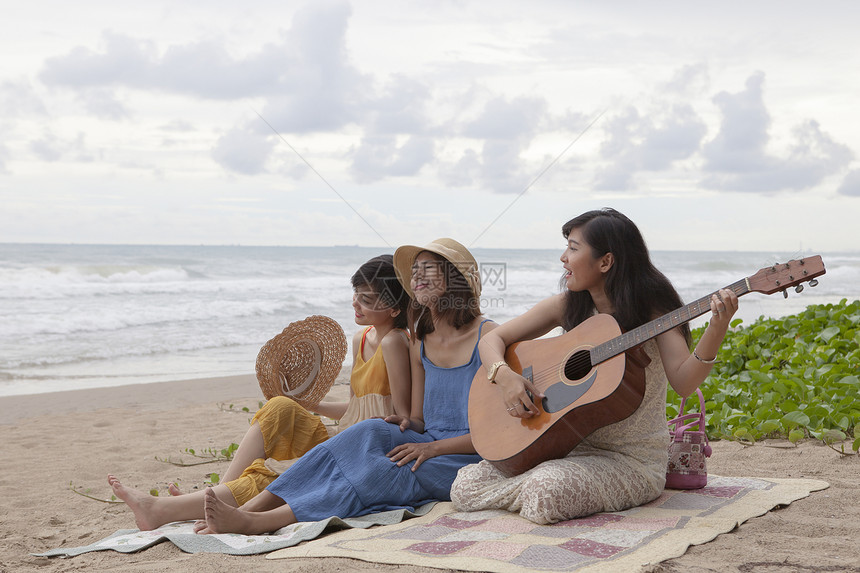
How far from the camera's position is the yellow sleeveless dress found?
361cm

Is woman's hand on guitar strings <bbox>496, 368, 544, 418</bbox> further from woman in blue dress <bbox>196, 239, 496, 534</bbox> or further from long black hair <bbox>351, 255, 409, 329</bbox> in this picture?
long black hair <bbox>351, 255, 409, 329</bbox>

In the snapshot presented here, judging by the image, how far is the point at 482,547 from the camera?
2.73 m

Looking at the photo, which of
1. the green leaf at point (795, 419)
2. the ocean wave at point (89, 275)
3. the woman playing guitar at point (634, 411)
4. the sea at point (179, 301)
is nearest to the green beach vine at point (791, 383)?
the green leaf at point (795, 419)

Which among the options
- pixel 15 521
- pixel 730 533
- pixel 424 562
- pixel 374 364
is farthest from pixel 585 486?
pixel 15 521

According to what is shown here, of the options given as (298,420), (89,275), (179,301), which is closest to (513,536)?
(298,420)

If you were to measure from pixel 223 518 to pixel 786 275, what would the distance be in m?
2.52

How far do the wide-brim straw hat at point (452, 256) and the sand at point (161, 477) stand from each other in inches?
62.2

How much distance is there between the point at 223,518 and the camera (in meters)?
3.16

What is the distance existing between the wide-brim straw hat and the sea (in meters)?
1.40

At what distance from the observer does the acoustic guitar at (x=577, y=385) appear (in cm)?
286

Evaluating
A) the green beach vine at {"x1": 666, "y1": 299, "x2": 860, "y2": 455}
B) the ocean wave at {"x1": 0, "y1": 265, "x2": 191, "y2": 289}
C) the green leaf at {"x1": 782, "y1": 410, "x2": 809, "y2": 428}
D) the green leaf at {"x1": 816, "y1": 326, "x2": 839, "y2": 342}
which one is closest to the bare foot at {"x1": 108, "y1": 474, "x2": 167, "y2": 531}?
the green beach vine at {"x1": 666, "y1": 299, "x2": 860, "y2": 455}

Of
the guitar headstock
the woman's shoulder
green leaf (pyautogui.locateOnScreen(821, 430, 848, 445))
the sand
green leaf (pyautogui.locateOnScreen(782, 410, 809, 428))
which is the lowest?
the sand

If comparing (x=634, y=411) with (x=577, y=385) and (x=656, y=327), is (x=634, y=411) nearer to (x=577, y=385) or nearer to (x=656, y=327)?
(x=577, y=385)

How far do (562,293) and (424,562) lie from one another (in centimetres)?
150
